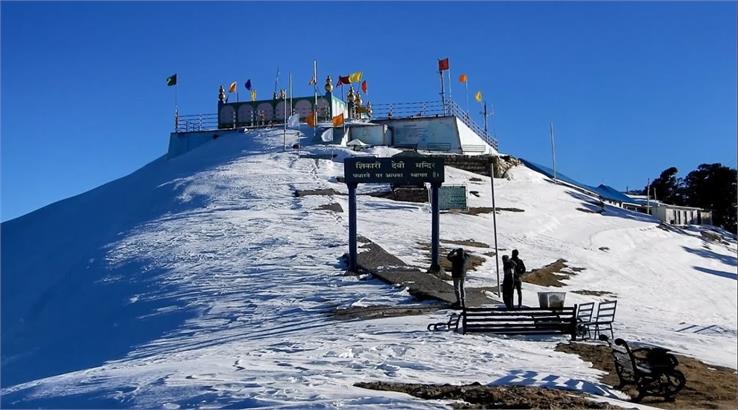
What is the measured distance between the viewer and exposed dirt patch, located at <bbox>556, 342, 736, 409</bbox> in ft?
34.6

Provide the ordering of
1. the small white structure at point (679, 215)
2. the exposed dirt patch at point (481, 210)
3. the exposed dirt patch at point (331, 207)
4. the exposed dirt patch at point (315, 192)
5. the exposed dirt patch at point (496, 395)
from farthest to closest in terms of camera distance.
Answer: the small white structure at point (679, 215) → the exposed dirt patch at point (315, 192) → the exposed dirt patch at point (481, 210) → the exposed dirt patch at point (331, 207) → the exposed dirt patch at point (496, 395)

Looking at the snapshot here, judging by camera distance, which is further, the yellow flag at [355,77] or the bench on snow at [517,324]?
the yellow flag at [355,77]

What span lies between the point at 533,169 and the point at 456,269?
38.9 m

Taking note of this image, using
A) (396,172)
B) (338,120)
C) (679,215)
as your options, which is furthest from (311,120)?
(396,172)

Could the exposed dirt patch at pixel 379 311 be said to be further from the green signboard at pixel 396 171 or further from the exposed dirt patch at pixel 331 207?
the exposed dirt patch at pixel 331 207

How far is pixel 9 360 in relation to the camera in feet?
66.9

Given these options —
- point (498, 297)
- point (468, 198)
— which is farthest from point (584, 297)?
point (468, 198)

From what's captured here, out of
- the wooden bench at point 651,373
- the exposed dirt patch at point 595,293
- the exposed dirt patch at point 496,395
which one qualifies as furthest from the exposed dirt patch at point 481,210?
the exposed dirt patch at point 496,395

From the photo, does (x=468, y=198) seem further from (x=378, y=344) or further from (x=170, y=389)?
(x=170, y=389)

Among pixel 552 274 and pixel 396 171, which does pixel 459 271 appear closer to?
pixel 396 171

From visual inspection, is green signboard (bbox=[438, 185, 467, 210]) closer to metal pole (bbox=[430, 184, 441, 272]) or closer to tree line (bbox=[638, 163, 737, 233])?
metal pole (bbox=[430, 184, 441, 272])

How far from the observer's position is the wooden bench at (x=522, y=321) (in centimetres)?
1503

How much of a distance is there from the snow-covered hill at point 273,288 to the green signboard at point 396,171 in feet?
9.02

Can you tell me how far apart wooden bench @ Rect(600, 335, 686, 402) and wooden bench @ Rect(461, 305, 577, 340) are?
3.99 metres
